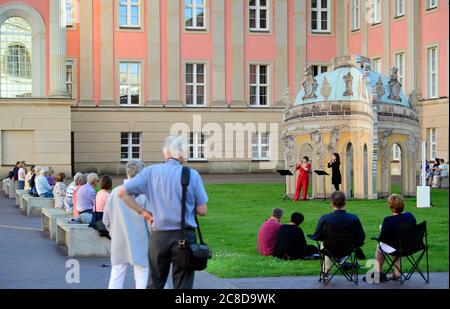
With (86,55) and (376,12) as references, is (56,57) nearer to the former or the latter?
(86,55)

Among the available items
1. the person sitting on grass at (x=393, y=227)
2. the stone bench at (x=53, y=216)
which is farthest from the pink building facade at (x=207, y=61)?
the person sitting on grass at (x=393, y=227)

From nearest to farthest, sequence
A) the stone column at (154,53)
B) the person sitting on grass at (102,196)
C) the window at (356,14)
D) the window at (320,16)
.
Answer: the person sitting on grass at (102,196), the stone column at (154,53), the window at (356,14), the window at (320,16)

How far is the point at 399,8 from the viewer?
56.6 m

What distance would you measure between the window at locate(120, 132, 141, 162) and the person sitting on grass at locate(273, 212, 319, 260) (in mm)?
42639

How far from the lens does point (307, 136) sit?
3575cm

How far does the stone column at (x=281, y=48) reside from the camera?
61.8 m

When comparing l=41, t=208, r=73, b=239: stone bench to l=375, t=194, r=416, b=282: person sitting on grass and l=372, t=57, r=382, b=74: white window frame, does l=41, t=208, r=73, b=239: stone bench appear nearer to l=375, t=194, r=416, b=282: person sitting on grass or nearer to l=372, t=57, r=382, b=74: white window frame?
l=375, t=194, r=416, b=282: person sitting on grass

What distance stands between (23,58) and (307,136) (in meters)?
21.5

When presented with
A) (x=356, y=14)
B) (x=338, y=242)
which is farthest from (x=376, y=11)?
(x=338, y=242)

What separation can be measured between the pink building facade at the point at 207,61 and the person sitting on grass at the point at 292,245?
123 ft

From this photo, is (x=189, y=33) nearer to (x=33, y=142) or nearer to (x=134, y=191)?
(x=33, y=142)

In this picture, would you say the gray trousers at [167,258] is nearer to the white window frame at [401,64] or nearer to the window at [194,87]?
the white window frame at [401,64]

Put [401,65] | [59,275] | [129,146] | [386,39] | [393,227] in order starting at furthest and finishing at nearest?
[129,146] → [386,39] → [401,65] → [59,275] → [393,227]

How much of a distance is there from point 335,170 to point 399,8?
986 inches
